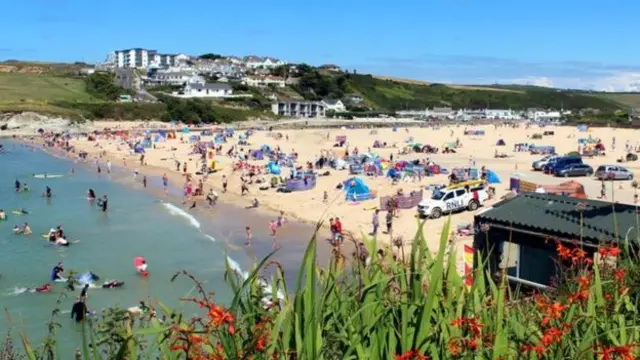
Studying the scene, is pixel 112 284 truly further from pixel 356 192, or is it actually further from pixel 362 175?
pixel 362 175

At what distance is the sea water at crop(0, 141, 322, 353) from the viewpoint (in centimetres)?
1723

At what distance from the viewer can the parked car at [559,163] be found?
128 feet

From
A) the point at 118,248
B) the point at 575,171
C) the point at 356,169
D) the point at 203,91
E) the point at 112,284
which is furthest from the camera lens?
the point at 203,91

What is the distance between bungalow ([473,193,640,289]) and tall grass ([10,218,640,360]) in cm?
533

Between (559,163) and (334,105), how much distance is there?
106 metres

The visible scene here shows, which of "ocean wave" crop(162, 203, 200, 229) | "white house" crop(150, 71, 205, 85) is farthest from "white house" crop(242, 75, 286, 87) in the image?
"ocean wave" crop(162, 203, 200, 229)

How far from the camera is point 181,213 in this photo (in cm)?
3191

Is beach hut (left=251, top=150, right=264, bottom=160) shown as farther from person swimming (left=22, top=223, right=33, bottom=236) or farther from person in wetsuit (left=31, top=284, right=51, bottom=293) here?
person in wetsuit (left=31, top=284, right=51, bottom=293)

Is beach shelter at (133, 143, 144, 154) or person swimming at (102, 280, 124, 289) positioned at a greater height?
beach shelter at (133, 143, 144, 154)

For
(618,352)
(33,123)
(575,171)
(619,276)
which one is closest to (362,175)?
(575,171)

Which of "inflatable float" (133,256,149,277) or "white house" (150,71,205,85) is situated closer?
"inflatable float" (133,256,149,277)

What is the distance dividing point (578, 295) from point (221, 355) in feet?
5.81

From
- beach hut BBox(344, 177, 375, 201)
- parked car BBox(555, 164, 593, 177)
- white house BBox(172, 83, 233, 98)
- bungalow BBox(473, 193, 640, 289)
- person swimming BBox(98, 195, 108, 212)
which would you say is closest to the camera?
bungalow BBox(473, 193, 640, 289)

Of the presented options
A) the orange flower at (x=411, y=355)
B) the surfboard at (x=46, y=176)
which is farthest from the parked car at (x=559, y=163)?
the orange flower at (x=411, y=355)
